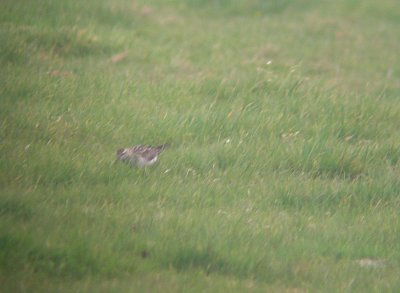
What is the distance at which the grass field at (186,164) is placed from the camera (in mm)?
6043

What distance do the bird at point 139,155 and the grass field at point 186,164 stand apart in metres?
0.08

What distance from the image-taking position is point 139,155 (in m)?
7.54

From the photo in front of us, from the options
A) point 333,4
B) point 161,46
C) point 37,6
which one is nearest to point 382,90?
point 161,46

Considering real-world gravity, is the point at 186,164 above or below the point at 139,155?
below

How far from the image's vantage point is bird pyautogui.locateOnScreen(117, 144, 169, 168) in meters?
7.52

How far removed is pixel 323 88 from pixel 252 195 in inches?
129

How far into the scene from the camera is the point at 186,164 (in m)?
7.85

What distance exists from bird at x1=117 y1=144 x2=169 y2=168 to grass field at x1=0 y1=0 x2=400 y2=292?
0.28 ft

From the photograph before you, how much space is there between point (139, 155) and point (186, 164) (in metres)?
0.51

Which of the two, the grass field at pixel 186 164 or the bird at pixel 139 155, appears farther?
the bird at pixel 139 155

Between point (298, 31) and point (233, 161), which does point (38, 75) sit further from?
point (298, 31)

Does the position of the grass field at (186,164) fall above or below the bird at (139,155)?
below

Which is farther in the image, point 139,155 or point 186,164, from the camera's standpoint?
point 186,164

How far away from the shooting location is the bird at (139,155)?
7520 mm
